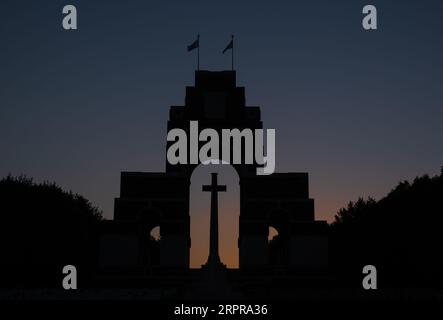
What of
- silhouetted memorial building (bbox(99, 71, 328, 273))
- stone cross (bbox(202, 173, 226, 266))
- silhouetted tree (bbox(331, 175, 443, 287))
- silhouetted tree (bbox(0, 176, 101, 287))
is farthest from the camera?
silhouetted tree (bbox(0, 176, 101, 287))

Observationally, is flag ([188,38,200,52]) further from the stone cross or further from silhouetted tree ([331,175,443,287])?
silhouetted tree ([331,175,443,287])

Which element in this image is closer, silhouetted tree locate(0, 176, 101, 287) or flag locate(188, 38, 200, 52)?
flag locate(188, 38, 200, 52)

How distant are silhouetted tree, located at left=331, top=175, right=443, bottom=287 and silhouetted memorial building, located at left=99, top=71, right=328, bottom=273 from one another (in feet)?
37.0

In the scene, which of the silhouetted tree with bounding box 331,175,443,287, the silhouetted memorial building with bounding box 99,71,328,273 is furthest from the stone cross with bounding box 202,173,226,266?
the silhouetted tree with bounding box 331,175,443,287

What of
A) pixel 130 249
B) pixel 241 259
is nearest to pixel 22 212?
pixel 130 249

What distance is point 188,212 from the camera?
114 feet

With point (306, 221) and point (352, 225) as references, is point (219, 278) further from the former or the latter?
point (352, 225)

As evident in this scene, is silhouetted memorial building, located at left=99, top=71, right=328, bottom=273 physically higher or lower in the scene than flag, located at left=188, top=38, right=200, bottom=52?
lower

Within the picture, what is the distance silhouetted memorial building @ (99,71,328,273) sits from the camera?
3388 centimetres

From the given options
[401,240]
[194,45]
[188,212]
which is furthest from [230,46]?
[401,240]

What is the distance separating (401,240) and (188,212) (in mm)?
20430
